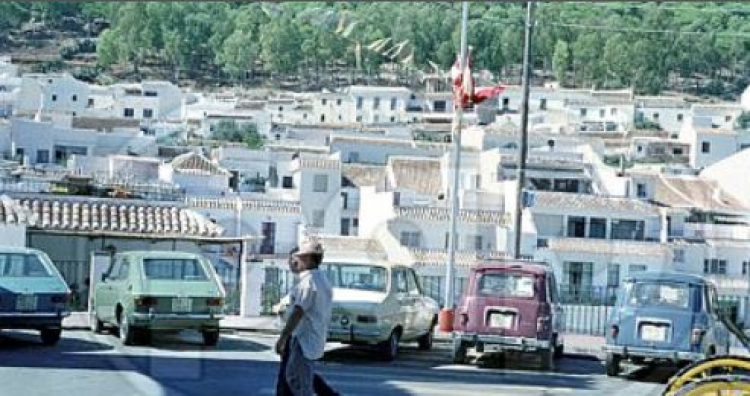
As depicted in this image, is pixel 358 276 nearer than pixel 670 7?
Yes

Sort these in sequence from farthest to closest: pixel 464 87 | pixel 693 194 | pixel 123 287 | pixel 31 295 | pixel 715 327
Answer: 1. pixel 693 194
2. pixel 464 87
3. pixel 123 287
4. pixel 715 327
5. pixel 31 295

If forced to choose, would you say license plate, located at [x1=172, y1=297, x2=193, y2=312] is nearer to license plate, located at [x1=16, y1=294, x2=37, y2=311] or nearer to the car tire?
license plate, located at [x1=16, y1=294, x2=37, y2=311]

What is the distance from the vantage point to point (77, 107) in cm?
6962

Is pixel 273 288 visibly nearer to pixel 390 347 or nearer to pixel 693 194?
pixel 390 347

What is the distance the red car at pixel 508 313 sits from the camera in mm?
18125

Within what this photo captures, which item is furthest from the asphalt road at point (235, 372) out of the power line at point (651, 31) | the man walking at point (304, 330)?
the power line at point (651, 31)

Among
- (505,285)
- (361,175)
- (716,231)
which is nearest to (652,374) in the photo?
(505,285)

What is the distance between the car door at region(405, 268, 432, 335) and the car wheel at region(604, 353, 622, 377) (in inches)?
105

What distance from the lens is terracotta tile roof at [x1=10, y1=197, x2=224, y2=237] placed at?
25359 mm

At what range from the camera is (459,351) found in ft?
60.1

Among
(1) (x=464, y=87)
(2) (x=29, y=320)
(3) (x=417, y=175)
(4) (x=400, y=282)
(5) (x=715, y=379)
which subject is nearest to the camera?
(5) (x=715, y=379)

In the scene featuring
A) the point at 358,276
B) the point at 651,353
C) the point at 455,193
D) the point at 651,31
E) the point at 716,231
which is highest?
the point at 651,31

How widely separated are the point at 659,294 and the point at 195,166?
3796 centimetres

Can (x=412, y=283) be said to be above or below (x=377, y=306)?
above
